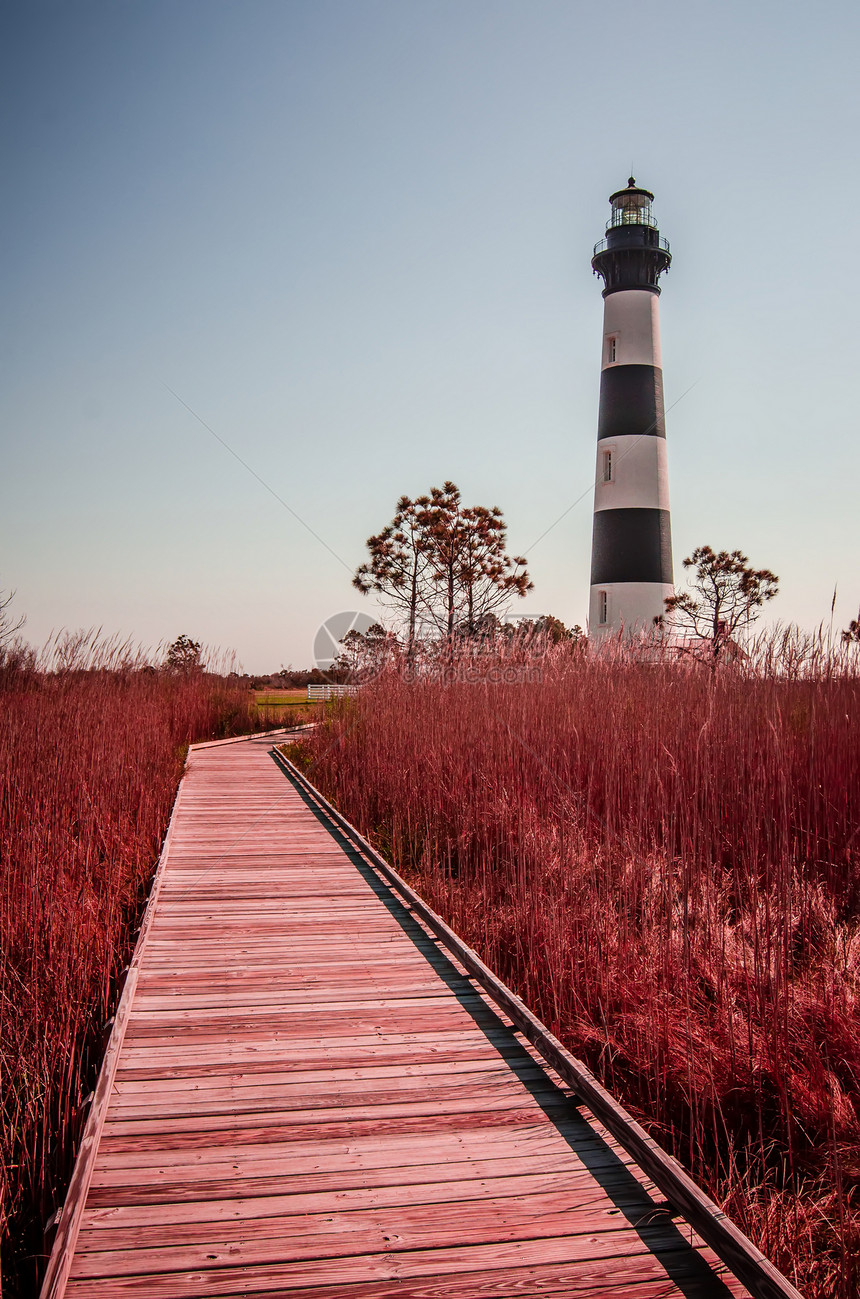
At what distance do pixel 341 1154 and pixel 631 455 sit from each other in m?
15.9

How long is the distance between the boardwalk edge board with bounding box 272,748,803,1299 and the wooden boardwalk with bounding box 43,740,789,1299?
0.03m

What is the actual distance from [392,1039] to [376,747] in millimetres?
4182

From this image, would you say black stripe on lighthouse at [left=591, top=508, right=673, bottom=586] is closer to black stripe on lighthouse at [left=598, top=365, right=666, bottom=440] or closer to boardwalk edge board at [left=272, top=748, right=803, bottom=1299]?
black stripe on lighthouse at [left=598, top=365, right=666, bottom=440]

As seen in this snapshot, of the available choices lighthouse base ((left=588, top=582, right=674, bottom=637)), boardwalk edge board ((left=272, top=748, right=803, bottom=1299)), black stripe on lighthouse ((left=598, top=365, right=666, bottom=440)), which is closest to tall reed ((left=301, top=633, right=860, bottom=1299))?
boardwalk edge board ((left=272, top=748, right=803, bottom=1299))

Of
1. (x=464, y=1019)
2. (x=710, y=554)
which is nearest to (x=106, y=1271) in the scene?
(x=464, y=1019)

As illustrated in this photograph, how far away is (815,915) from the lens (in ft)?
11.6

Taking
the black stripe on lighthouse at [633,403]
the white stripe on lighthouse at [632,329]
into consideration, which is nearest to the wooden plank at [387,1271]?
the black stripe on lighthouse at [633,403]

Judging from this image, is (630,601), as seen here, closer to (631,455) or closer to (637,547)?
(637,547)

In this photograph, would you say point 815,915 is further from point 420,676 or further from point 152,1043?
point 420,676

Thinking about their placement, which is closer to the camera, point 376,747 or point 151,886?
point 151,886

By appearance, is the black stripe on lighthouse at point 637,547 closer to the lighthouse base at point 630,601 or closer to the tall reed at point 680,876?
the lighthouse base at point 630,601

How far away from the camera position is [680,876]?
4.04 m

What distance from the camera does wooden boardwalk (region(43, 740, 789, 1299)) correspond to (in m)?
1.61

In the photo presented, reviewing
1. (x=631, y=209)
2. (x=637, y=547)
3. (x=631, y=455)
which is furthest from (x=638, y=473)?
(x=631, y=209)
